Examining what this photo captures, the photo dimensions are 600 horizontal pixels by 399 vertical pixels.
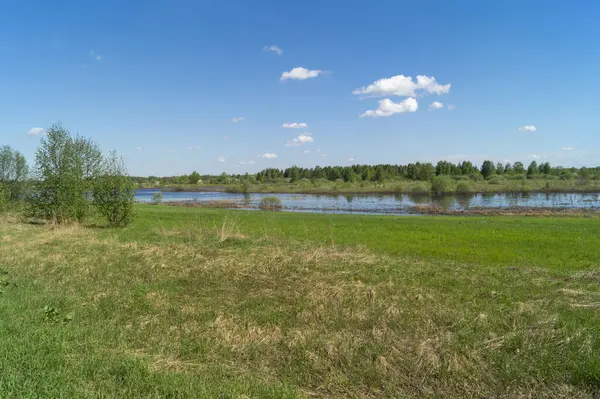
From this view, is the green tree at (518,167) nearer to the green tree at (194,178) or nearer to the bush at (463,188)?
the bush at (463,188)

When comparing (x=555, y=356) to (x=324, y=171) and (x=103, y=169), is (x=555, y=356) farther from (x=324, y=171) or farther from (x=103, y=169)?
(x=324, y=171)

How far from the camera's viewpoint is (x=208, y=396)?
13.6 ft

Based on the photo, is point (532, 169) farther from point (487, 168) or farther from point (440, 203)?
point (440, 203)

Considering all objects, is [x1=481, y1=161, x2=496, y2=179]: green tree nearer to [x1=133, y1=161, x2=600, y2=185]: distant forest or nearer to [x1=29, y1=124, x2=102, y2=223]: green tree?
[x1=133, y1=161, x2=600, y2=185]: distant forest

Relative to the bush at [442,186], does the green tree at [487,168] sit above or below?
above

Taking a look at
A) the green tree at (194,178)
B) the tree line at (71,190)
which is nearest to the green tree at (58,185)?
the tree line at (71,190)

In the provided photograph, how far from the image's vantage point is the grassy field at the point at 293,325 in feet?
15.1

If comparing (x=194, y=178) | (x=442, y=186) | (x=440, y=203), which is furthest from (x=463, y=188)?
(x=194, y=178)

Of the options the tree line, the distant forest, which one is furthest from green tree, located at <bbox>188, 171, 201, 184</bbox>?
the tree line

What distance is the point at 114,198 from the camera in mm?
23078

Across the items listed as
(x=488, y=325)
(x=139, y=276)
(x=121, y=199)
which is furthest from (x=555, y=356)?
(x=121, y=199)

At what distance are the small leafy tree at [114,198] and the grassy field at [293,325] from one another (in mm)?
10992

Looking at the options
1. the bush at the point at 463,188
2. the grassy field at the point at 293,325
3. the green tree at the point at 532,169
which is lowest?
the grassy field at the point at 293,325

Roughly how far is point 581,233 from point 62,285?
21.5 m
